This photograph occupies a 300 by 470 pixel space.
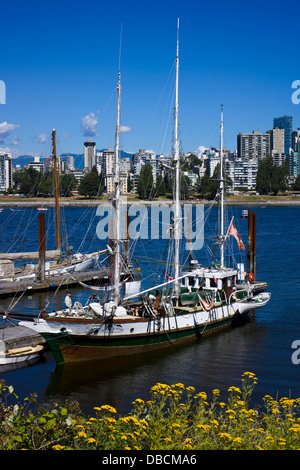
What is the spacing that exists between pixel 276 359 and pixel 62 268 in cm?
2575

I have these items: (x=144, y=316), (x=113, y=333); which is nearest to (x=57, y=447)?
(x=113, y=333)

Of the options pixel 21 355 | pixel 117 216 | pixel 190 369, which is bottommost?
pixel 190 369

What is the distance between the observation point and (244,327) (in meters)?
34.9

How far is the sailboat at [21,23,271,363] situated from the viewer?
26344 mm

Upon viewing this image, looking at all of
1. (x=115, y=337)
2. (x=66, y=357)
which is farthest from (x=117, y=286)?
(x=66, y=357)

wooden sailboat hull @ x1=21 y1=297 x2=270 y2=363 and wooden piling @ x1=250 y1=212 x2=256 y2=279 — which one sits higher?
wooden piling @ x1=250 y1=212 x2=256 y2=279

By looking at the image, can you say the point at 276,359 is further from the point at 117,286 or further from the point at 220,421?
the point at 220,421

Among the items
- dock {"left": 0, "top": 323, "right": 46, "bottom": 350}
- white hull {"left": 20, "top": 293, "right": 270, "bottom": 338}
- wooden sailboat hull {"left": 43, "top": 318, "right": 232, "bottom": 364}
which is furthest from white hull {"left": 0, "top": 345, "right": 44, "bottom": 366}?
white hull {"left": 20, "top": 293, "right": 270, "bottom": 338}

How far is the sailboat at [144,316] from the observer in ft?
86.4

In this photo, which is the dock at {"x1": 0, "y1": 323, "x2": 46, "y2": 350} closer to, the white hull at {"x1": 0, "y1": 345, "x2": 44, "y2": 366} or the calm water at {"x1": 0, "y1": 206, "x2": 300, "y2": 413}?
the white hull at {"x1": 0, "y1": 345, "x2": 44, "y2": 366}

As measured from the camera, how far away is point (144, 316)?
28938 millimetres

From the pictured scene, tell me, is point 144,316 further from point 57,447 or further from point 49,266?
point 49,266

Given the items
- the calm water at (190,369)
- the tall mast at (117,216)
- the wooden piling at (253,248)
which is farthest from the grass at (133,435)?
the wooden piling at (253,248)

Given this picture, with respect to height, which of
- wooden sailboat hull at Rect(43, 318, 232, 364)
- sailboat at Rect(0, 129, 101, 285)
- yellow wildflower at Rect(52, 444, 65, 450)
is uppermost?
yellow wildflower at Rect(52, 444, 65, 450)
